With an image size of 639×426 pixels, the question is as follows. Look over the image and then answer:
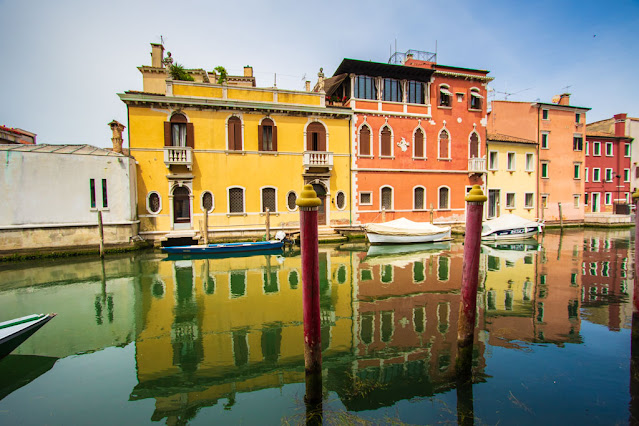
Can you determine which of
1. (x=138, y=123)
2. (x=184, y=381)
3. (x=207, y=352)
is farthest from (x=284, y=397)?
(x=138, y=123)

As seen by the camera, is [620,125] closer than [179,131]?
No

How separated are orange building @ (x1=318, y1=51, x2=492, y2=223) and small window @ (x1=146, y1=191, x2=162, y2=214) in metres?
10.6

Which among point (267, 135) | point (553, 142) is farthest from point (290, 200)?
point (553, 142)

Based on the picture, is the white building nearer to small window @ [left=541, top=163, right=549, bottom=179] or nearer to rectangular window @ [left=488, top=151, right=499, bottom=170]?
rectangular window @ [left=488, top=151, right=499, bottom=170]

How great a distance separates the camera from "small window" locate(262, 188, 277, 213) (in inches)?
685

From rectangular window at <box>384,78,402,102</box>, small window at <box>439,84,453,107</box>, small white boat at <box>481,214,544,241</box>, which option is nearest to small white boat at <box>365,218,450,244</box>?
small white boat at <box>481,214,544,241</box>

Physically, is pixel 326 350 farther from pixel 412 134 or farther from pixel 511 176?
pixel 511 176

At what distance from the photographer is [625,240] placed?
18.0 metres

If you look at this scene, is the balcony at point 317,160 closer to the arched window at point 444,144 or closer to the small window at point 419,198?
the small window at point 419,198

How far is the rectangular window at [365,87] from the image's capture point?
60.9 feet

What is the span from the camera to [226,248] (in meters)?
14.5

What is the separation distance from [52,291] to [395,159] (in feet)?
55.8

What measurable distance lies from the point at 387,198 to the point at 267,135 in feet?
26.6

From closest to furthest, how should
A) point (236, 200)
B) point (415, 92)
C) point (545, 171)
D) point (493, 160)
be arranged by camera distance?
point (236, 200)
point (415, 92)
point (493, 160)
point (545, 171)
